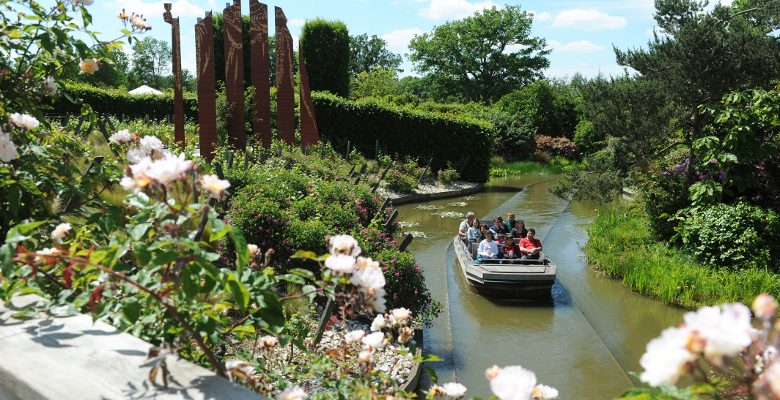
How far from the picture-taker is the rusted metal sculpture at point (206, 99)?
56.9 feet

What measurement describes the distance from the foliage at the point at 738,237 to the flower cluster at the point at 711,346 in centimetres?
1025

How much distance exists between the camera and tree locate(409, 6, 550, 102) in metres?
51.8

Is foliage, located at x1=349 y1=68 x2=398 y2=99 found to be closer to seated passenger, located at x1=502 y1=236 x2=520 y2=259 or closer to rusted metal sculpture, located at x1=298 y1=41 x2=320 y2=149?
rusted metal sculpture, located at x1=298 y1=41 x2=320 y2=149

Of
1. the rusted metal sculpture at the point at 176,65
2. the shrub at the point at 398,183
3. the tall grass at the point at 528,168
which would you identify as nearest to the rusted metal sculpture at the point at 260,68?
the rusted metal sculpture at the point at 176,65

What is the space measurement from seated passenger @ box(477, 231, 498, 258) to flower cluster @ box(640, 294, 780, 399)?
1012cm

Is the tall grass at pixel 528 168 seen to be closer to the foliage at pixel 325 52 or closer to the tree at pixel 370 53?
the foliage at pixel 325 52

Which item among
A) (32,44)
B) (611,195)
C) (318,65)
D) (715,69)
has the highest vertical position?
(318,65)

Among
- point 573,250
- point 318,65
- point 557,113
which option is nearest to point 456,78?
point 557,113

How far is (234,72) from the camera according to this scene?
18.5 metres

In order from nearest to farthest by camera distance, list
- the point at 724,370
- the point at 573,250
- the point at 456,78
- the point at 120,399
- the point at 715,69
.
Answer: the point at 724,370
the point at 120,399
the point at 715,69
the point at 573,250
the point at 456,78

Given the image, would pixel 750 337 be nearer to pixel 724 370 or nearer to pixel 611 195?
pixel 724 370

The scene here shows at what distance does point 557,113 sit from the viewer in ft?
128

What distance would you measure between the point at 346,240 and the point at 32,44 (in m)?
2.29

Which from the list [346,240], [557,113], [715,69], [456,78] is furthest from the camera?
[456,78]
